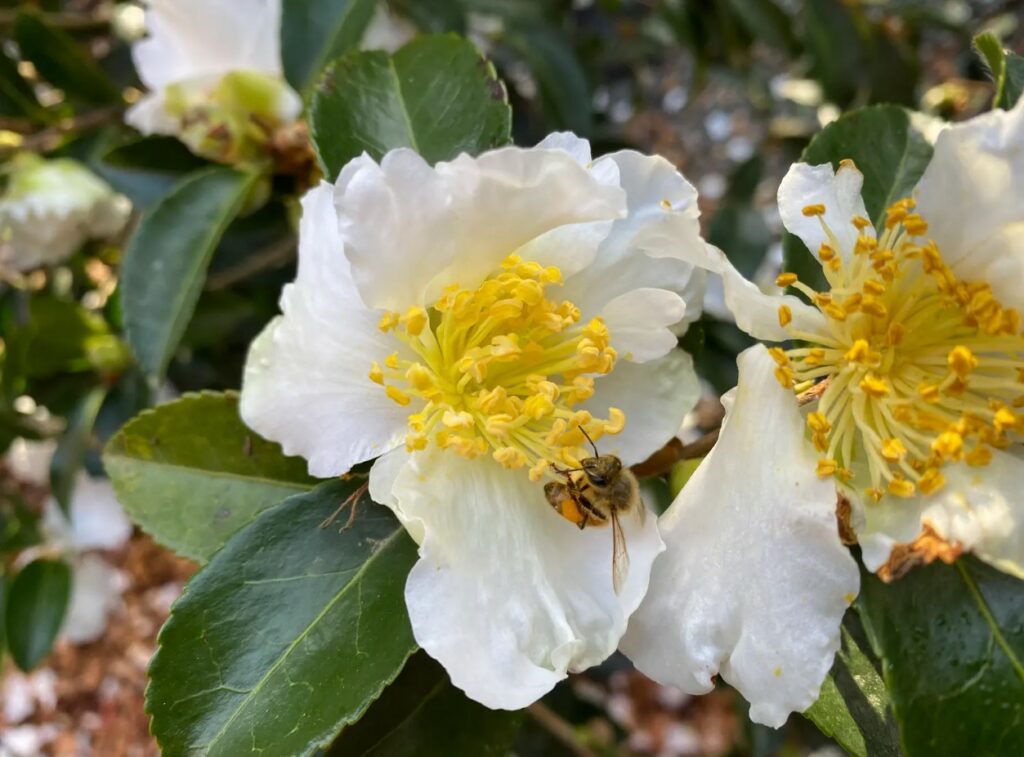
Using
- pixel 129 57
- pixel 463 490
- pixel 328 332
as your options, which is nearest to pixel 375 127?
pixel 328 332

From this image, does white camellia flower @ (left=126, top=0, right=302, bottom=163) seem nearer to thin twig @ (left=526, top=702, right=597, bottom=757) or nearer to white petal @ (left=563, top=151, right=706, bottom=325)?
white petal @ (left=563, top=151, right=706, bottom=325)

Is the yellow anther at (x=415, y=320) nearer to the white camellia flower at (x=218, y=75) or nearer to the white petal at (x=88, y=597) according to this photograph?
the white camellia flower at (x=218, y=75)

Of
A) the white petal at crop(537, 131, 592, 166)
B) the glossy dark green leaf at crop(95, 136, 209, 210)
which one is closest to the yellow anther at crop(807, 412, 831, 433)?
the white petal at crop(537, 131, 592, 166)

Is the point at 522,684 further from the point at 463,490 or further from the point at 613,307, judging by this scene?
the point at 613,307

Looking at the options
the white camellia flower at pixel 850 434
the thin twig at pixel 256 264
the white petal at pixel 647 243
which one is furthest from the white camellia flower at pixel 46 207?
the white camellia flower at pixel 850 434

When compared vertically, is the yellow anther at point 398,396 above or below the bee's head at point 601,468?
below

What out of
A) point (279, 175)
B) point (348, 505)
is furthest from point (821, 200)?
point (279, 175)
